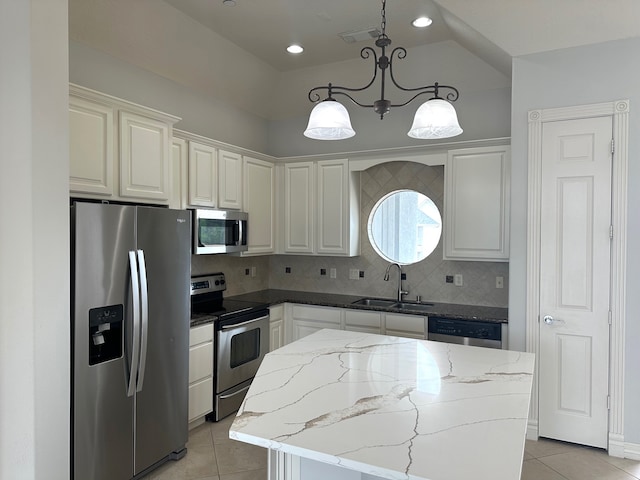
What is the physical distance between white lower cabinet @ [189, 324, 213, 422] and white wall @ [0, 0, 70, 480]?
1188 millimetres

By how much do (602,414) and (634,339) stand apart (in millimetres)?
576

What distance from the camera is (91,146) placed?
102 inches

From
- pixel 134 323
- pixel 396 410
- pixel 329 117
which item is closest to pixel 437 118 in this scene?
pixel 329 117

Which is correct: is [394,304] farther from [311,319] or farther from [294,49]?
[294,49]

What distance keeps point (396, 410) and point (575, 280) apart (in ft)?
7.10

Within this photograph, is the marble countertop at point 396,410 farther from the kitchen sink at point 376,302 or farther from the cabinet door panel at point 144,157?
the kitchen sink at point 376,302

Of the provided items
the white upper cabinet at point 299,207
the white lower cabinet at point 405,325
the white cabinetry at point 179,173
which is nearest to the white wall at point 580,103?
the white lower cabinet at point 405,325

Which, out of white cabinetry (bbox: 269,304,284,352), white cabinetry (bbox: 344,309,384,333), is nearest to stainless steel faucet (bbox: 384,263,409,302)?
white cabinetry (bbox: 344,309,384,333)

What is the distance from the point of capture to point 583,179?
3.03 metres

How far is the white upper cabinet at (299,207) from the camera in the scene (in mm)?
4586

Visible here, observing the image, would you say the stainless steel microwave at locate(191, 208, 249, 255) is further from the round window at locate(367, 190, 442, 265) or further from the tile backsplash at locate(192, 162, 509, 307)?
the round window at locate(367, 190, 442, 265)

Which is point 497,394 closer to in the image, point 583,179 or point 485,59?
point 583,179

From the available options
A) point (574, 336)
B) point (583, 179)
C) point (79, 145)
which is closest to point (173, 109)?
point (79, 145)

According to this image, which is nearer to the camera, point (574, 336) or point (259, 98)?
point (574, 336)
